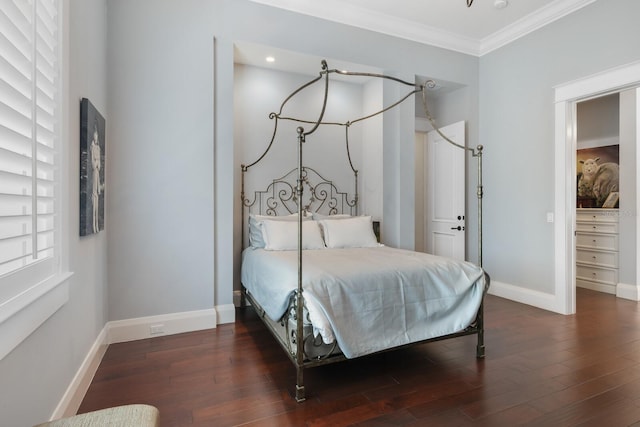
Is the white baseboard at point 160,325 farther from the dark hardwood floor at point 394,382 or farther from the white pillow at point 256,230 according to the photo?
the white pillow at point 256,230

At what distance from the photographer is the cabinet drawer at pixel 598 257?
15.0ft

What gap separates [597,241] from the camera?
4781 millimetres

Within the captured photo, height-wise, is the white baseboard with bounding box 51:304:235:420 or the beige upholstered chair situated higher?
the beige upholstered chair

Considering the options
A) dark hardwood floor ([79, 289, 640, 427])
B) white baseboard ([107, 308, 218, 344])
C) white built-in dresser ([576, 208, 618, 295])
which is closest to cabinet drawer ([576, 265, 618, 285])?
white built-in dresser ([576, 208, 618, 295])

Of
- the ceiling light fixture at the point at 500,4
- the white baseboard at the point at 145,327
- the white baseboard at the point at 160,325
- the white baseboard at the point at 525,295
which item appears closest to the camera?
the white baseboard at the point at 145,327

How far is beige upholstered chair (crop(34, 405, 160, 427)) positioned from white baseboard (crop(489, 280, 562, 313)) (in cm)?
403

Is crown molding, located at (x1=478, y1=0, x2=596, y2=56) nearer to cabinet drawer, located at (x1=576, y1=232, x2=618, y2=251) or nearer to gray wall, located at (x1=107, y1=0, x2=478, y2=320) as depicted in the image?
gray wall, located at (x1=107, y1=0, x2=478, y2=320)

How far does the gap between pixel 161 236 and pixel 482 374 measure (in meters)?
2.76

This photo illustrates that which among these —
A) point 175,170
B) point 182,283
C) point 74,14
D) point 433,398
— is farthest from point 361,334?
point 74,14

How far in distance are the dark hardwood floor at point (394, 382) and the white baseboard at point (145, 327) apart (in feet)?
0.28

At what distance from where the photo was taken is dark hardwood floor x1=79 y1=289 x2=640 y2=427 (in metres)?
1.85

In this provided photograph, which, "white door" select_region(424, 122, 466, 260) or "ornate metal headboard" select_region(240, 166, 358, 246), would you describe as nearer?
"ornate metal headboard" select_region(240, 166, 358, 246)

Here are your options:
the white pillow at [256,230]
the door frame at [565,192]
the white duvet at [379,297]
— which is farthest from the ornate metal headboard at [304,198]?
the door frame at [565,192]

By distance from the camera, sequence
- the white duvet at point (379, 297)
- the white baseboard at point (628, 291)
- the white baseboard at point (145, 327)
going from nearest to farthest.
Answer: the white duvet at point (379, 297) → the white baseboard at point (145, 327) → the white baseboard at point (628, 291)
